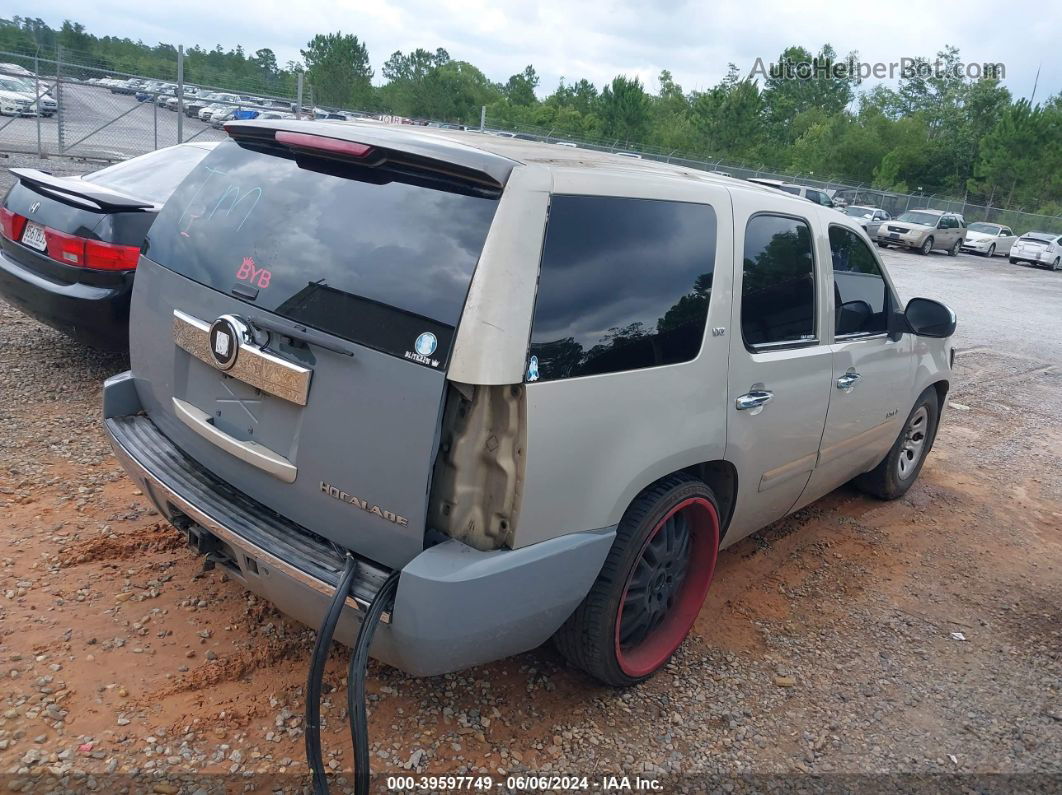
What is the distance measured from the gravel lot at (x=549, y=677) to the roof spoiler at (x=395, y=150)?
181 centimetres

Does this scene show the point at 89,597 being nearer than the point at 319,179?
No

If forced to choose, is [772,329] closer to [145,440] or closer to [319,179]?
[319,179]

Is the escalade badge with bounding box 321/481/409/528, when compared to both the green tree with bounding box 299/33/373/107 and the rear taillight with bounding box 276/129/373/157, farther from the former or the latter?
the green tree with bounding box 299/33/373/107

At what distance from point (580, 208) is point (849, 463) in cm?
266

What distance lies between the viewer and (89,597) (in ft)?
10.6

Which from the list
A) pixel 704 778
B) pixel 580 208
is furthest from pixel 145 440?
pixel 704 778

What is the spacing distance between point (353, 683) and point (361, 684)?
0.9 inches

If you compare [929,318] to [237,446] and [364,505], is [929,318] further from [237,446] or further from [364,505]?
[237,446]

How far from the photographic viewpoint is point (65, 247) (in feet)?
16.0

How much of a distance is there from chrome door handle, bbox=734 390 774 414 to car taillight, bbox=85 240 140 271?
3710mm

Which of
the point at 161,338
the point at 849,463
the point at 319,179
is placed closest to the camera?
the point at 319,179

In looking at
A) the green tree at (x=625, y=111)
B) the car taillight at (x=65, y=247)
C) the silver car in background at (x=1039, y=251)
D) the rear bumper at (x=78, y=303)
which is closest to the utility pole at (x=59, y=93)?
the rear bumper at (x=78, y=303)

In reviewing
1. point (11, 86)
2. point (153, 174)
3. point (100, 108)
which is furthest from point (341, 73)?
point (153, 174)

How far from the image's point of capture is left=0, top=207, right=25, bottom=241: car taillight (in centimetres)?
514
